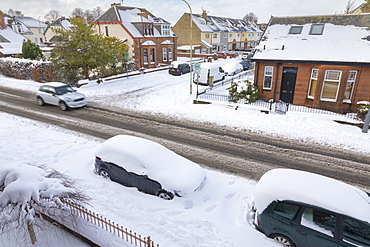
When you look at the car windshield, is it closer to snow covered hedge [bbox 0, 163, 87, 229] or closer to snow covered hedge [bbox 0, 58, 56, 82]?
snow covered hedge [bbox 0, 58, 56, 82]

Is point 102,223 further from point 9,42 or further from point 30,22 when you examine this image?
point 30,22

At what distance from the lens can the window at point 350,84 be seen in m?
16.0

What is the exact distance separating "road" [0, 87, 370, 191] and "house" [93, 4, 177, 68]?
18.6 metres

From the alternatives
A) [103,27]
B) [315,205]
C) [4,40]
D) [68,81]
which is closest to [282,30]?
[315,205]

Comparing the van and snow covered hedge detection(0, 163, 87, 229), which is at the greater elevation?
the van

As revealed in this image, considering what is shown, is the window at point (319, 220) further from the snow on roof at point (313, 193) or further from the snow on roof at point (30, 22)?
the snow on roof at point (30, 22)

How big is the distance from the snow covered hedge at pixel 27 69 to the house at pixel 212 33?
34.3 meters

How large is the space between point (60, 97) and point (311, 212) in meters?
16.8

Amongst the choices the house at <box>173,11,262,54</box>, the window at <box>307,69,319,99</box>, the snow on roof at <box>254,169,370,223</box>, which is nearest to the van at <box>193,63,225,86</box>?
the window at <box>307,69,319,99</box>

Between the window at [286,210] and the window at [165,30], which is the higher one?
the window at [165,30]

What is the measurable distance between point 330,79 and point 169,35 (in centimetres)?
2744

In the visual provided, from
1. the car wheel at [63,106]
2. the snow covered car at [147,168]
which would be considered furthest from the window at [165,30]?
the snow covered car at [147,168]

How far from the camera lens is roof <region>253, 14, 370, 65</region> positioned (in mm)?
16047

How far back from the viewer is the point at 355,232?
5055 millimetres
